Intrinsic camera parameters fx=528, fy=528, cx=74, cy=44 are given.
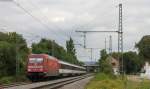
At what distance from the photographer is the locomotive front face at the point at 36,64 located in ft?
222

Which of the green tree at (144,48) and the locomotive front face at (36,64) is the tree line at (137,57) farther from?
the locomotive front face at (36,64)

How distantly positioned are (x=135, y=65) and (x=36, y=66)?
69.0 m

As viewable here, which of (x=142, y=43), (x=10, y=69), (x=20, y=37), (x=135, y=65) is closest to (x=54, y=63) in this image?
(x=10, y=69)

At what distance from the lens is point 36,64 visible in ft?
223

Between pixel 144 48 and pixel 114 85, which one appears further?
pixel 144 48

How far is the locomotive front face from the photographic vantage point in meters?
67.8

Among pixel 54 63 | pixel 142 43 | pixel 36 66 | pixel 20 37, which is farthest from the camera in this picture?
pixel 142 43

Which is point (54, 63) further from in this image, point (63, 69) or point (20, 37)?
point (20, 37)

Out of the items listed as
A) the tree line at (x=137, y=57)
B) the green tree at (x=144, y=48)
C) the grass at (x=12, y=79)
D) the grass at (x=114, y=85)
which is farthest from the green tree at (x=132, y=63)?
the grass at (x=114, y=85)

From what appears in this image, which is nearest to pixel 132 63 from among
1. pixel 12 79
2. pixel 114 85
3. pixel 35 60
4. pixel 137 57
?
pixel 137 57

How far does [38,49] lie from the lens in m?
115

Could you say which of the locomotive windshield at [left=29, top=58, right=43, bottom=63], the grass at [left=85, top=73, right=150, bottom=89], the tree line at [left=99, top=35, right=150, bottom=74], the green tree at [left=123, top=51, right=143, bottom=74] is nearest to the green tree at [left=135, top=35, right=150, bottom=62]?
the tree line at [left=99, top=35, right=150, bottom=74]

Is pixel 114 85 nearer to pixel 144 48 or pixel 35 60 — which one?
pixel 35 60

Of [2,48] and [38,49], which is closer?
[2,48]
